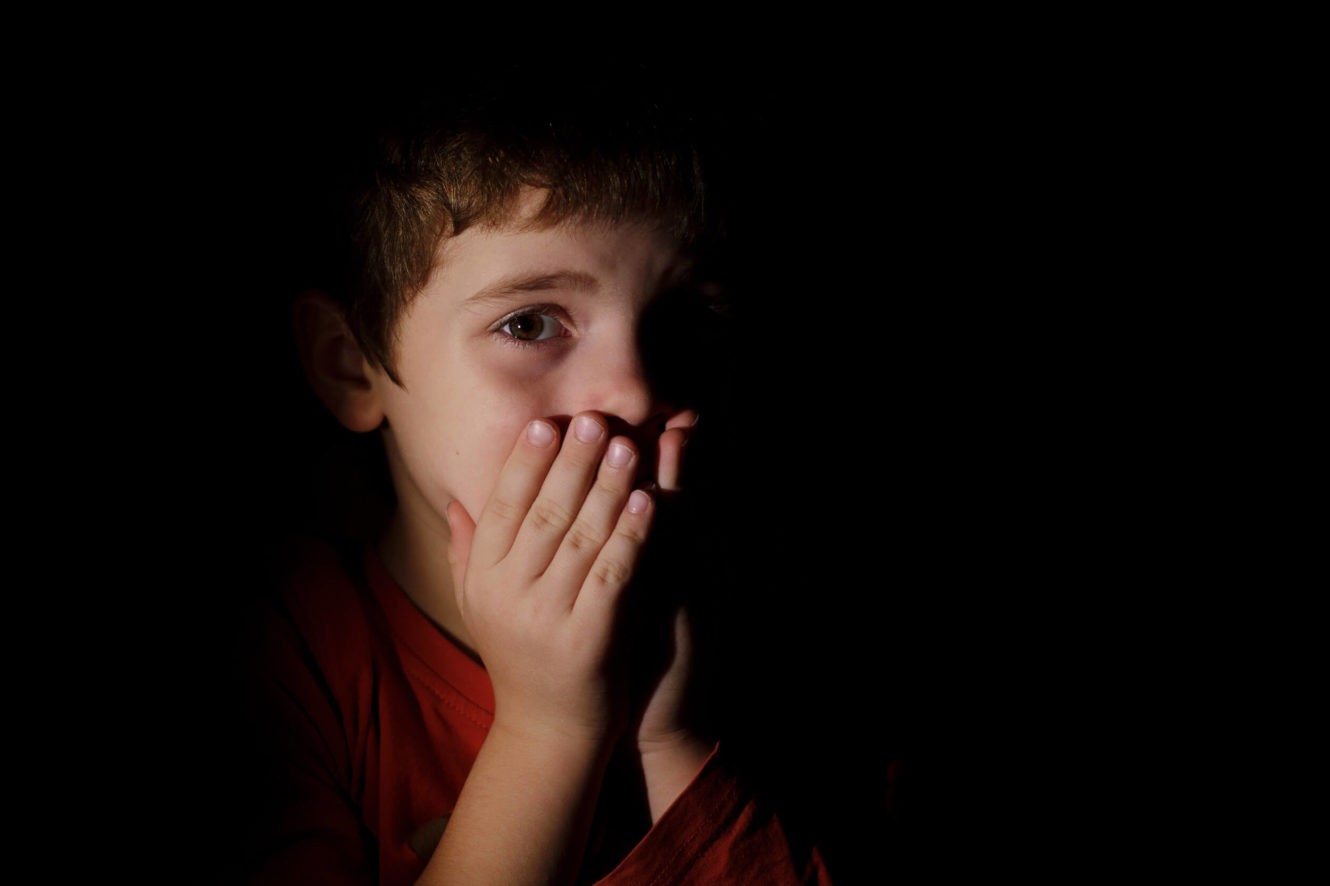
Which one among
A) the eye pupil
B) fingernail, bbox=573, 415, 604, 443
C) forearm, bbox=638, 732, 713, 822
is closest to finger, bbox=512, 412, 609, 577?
fingernail, bbox=573, 415, 604, 443

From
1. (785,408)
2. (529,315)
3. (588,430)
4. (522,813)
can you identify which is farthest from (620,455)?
(785,408)

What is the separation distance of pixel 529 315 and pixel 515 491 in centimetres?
16

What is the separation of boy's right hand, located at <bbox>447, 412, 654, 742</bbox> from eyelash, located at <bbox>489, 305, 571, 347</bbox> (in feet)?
0.25

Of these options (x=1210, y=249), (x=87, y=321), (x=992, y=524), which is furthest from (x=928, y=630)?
(x=87, y=321)

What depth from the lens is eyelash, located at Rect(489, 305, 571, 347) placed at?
769 millimetres

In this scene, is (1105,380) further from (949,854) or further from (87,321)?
(87,321)

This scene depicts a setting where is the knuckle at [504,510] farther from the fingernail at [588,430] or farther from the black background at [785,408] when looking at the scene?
the black background at [785,408]

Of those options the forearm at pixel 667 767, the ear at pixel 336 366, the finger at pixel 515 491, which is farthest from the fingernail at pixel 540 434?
the forearm at pixel 667 767

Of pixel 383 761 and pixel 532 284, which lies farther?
pixel 383 761

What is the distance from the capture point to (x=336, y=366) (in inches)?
36.1

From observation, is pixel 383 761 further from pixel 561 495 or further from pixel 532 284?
pixel 532 284

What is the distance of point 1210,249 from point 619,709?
4.55ft

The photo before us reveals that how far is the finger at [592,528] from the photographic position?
761 mm

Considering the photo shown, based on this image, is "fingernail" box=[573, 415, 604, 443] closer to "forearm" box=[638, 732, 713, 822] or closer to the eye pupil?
the eye pupil
